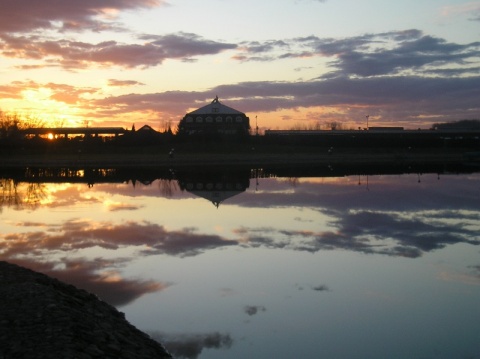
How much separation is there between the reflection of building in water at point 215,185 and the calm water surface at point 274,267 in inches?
44.0

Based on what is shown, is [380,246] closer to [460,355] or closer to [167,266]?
[167,266]

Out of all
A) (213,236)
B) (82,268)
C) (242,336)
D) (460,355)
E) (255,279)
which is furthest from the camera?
(213,236)

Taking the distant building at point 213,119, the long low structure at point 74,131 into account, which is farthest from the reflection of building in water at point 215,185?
the long low structure at point 74,131

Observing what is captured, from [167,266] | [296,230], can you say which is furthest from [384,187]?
[167,266]

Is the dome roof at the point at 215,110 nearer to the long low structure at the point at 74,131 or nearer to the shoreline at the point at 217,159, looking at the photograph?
the long low structure at the point at 74,131

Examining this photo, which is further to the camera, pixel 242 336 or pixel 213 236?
pixel 213 236

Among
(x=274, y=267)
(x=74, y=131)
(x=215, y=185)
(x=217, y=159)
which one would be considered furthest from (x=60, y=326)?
(x=74, y=131)

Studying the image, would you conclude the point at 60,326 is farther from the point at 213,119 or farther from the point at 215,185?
the point at 213,119

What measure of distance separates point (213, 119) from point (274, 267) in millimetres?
87186

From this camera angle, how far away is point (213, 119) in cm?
10012

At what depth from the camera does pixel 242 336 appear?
30.7ft

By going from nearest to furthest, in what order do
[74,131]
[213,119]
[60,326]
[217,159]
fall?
[60,326] → [217,159] → [213,119] → [74,131]

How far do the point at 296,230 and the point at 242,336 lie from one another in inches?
397

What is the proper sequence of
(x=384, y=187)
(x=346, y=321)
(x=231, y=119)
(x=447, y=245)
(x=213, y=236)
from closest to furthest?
(x=346, y=321)
(x=447, y=245)
(x=213, y=236)
(x=384, y=187)
(x=231, y=119)
